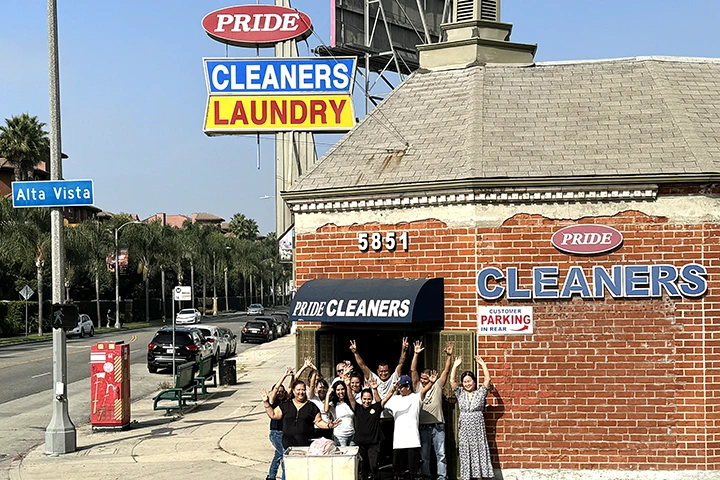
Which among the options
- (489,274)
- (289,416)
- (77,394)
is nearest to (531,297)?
(489,274)

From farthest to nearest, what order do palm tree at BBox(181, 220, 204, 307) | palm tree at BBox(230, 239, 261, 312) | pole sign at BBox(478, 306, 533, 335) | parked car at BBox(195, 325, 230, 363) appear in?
palm tree at BBox(230, 239, 261, 312), palm tree at BBox(181, 220, 204, 307), parked car at BBox(195, 325, 230, 363), pole sign at BBox(478, 306, 533, 335)

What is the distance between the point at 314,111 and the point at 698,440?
28.4ft

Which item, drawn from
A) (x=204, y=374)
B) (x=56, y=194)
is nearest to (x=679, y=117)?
(x=56, y=194)

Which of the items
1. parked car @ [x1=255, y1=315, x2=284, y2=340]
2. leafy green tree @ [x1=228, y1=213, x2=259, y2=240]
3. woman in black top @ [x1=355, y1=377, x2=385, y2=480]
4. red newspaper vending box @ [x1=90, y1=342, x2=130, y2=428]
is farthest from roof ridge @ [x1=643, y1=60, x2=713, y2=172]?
leafy green tree @ [x1=228, y1=213, x2=259, y2=240]

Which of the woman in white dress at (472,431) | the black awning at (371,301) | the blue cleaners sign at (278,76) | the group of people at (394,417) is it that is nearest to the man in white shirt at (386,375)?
the group of people at (394,417)

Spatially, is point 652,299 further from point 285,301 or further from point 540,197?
point 285,301

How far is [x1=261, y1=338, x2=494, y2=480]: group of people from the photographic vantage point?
11984 millimetres

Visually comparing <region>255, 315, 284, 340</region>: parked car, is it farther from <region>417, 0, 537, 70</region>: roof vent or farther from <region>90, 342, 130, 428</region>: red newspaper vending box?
<region>417, 0, 537, 70</region>: roof vent

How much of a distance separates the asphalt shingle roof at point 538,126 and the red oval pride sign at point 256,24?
2.37 metres

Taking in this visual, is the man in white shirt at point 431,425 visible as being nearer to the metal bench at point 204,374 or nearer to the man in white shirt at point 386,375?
the man in white shirt at point 386,375

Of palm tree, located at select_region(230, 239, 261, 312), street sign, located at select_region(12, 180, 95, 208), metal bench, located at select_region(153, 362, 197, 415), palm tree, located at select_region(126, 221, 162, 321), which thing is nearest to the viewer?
street sign, located at select_region(12, 180, 95, 208)

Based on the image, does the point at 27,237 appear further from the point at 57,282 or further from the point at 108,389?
the point at 57,282

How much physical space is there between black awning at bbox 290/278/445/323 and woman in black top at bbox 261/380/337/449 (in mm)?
1828

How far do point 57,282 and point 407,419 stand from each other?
26.2 feet
